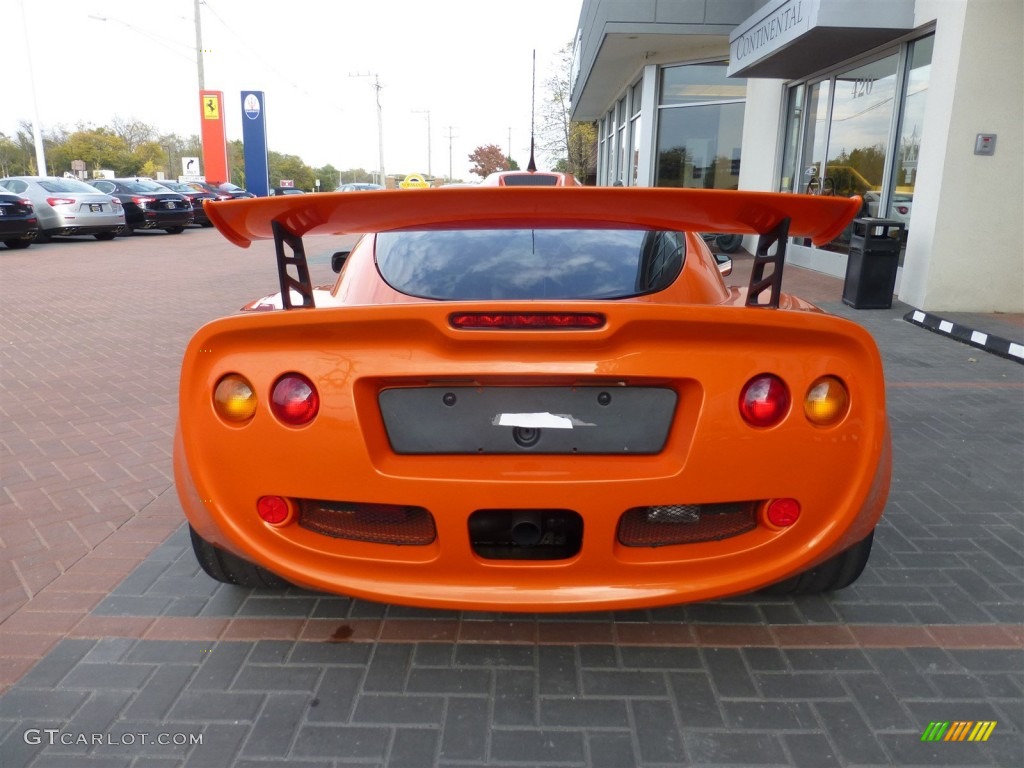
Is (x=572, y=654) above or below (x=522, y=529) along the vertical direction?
below

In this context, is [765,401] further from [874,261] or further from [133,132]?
[133,132]

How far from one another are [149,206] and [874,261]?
61.4 feet

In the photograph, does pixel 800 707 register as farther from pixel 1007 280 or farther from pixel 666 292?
pixel 1007 280

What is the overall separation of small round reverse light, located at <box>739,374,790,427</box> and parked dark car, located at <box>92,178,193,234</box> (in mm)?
21693

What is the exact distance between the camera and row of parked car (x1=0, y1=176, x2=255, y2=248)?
15.5 metres

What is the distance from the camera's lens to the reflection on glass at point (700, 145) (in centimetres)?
Answer: 1609

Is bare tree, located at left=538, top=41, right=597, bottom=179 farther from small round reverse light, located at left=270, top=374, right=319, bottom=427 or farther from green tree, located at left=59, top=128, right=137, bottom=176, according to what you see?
small round reverse light, located at left=270, top=374, right=319, bottom=427

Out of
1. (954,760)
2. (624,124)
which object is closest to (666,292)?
(954,760)

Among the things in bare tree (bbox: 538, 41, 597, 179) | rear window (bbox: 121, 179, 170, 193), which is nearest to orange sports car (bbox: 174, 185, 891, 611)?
rear window (bbox: 121, 179, 170, 193)

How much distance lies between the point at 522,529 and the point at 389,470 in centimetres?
39

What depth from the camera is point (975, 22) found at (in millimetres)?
7746

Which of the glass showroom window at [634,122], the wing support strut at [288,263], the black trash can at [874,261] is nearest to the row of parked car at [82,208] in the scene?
the black trash can at [874,261]

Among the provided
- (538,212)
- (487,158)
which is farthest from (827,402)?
(487,158)

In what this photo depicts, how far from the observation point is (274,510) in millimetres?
2094
